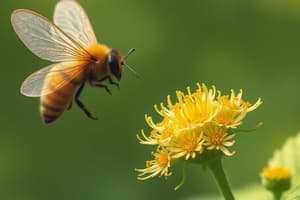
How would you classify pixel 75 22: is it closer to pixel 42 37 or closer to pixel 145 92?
pixel 42 37

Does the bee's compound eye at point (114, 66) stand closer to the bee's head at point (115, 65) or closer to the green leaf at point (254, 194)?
the bee's head at point (115, 65)

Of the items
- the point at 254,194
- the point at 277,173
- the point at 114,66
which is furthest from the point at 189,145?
the point at 254,194

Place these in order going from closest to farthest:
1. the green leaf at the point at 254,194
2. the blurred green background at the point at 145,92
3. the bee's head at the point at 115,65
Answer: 1. the bee's head at the point at 115,65
2. the green leaf at the point at 254,194
3. the blurred green background at the point at 145,92

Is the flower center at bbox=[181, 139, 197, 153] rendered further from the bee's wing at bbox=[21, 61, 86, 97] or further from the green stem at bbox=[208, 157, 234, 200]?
the bee's wing at bbox=[21, 61, 86, 97]

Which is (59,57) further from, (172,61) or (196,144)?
(172,61)

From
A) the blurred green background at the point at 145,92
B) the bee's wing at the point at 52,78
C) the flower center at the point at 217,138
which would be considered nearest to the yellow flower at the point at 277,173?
the flower center at the point at 217,138

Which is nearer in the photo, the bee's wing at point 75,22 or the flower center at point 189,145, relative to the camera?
the flower center at point 189,145

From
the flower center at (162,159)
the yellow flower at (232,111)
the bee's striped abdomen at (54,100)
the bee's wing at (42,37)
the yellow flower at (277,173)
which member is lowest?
the yellow flower at (277,173)
